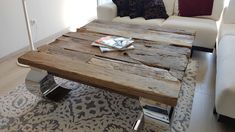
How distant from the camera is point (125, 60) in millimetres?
1491

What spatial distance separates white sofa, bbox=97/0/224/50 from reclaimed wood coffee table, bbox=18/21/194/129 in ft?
1.71

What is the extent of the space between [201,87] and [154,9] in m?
1.26

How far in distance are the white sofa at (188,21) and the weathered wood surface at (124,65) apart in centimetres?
88

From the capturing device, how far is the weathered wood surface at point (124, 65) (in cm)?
121

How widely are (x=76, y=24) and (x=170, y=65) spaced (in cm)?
265

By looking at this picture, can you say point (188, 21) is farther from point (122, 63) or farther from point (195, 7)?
point (122, 63)

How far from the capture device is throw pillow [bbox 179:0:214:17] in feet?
8.84

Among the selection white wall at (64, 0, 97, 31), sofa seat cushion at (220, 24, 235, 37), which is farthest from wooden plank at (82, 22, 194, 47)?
white wall at (64, 0, 97, 31)

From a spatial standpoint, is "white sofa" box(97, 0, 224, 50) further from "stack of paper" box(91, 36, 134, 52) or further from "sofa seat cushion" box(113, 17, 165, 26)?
"stack of paper" box(91, 36, 134, 52)

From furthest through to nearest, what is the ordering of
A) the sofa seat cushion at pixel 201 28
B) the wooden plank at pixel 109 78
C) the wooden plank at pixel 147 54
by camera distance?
1. the sofa seat cushion at pixel 201 28
2. the wooden plank at pixel 147 54
3. the wooden plank at pixel 109 78

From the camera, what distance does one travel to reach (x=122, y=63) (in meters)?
1.45

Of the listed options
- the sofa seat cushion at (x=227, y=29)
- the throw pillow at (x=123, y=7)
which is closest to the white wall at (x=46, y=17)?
the throw pillow at (x=123, y=7)

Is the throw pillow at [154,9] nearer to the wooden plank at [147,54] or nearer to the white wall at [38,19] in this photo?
the wooden plank at [147,54]

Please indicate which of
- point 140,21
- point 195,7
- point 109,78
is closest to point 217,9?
point 195,7
